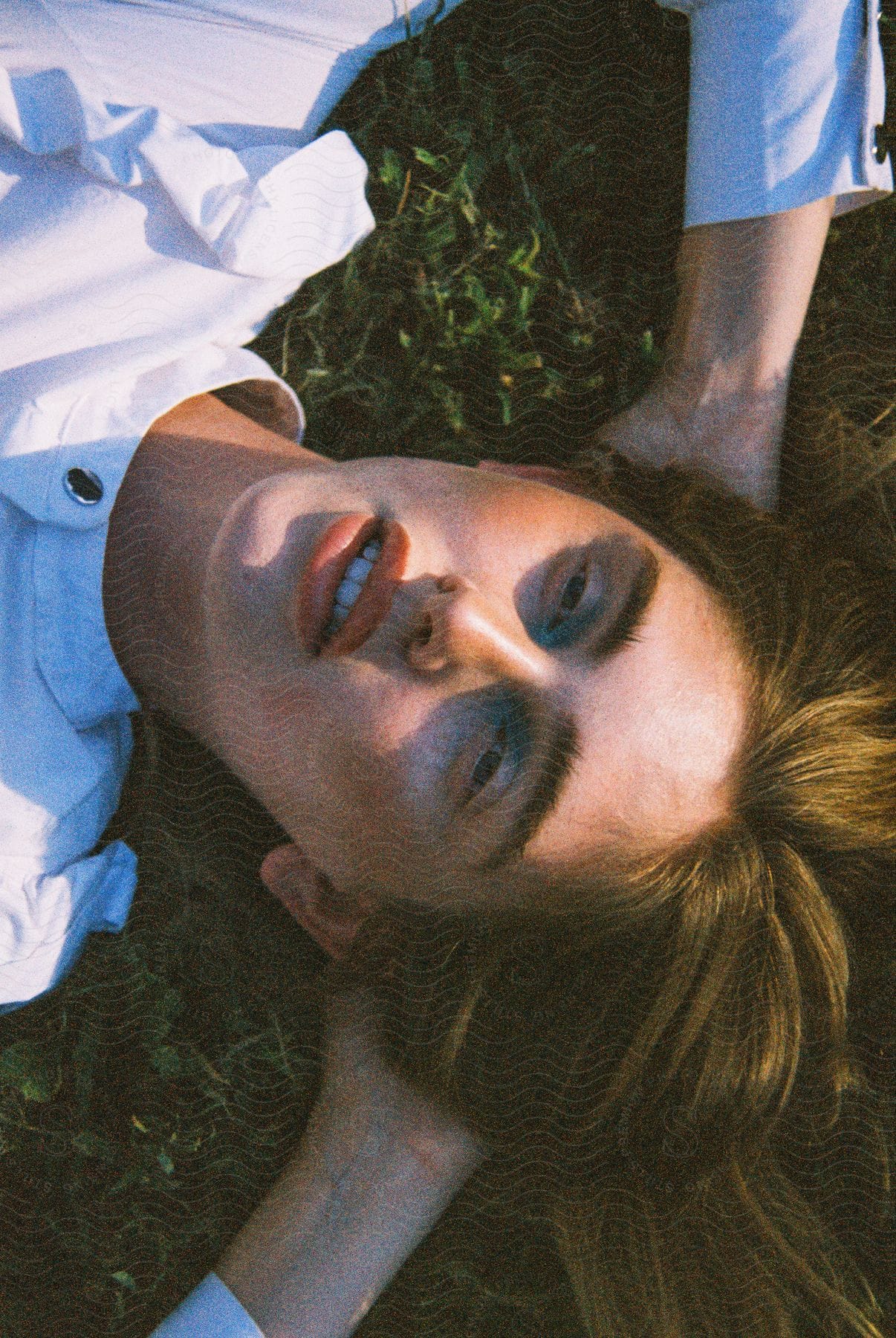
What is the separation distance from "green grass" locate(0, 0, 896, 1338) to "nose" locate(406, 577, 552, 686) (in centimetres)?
37

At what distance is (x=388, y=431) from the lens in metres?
1.03

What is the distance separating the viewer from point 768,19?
0.85m

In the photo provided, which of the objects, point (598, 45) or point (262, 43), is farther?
point (598, 45)

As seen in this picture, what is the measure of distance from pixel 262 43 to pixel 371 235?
20cm

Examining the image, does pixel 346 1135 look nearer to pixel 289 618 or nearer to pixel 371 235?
pixel 289 618

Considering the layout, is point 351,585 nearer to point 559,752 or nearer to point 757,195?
point 559,752

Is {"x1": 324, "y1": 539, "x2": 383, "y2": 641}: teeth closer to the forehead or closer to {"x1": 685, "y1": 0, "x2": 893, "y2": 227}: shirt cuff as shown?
the forehead

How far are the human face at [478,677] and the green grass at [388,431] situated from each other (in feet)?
0.98

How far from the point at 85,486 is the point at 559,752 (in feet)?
1.44

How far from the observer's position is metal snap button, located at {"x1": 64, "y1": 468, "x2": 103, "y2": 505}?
2.70 ft

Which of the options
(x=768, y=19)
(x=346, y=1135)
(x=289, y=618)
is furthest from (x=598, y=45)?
(x=346, y=1135)

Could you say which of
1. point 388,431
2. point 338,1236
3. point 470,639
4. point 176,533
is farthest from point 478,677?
point 338,1236

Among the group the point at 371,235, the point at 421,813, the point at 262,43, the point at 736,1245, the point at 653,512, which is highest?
the point at 262,43

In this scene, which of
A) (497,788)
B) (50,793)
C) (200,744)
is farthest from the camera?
(200,744)
